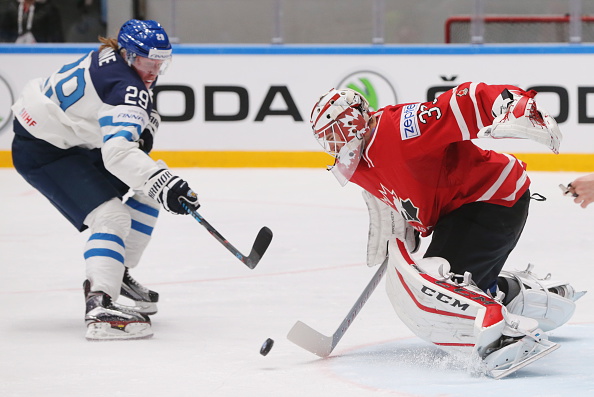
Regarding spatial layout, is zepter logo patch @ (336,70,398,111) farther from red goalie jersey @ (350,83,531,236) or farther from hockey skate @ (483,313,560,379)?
hockey skate @ (483,313,560,379)

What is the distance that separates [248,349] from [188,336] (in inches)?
10.8

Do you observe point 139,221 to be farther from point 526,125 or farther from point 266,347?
point 526,125

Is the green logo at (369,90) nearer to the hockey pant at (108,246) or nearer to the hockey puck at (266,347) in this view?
the hockey pant at (108,246)

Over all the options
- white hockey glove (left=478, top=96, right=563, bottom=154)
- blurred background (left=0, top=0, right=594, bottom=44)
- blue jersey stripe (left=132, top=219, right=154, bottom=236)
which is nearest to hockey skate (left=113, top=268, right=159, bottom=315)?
blue jersey stripe (left=132, top=219, right=154, bottom=236)

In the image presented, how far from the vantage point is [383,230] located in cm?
283

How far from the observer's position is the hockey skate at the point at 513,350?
243cm

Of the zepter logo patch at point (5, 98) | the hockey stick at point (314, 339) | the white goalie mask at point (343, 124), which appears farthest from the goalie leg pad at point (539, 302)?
the zepter logo patch at point (5, 98)

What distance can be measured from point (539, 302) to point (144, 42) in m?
1.44

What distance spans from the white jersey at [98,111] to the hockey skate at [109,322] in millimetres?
364

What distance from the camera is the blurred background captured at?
7.32 meters

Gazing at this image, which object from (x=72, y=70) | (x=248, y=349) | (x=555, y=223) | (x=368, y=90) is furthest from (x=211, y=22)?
(x=248, y=349)

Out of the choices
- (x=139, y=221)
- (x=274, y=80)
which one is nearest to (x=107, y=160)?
(x=139, y=221)

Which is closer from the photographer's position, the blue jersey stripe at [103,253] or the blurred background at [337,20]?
the blue jersey stripe at [103,253]

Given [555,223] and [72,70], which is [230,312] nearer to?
[72,70]
